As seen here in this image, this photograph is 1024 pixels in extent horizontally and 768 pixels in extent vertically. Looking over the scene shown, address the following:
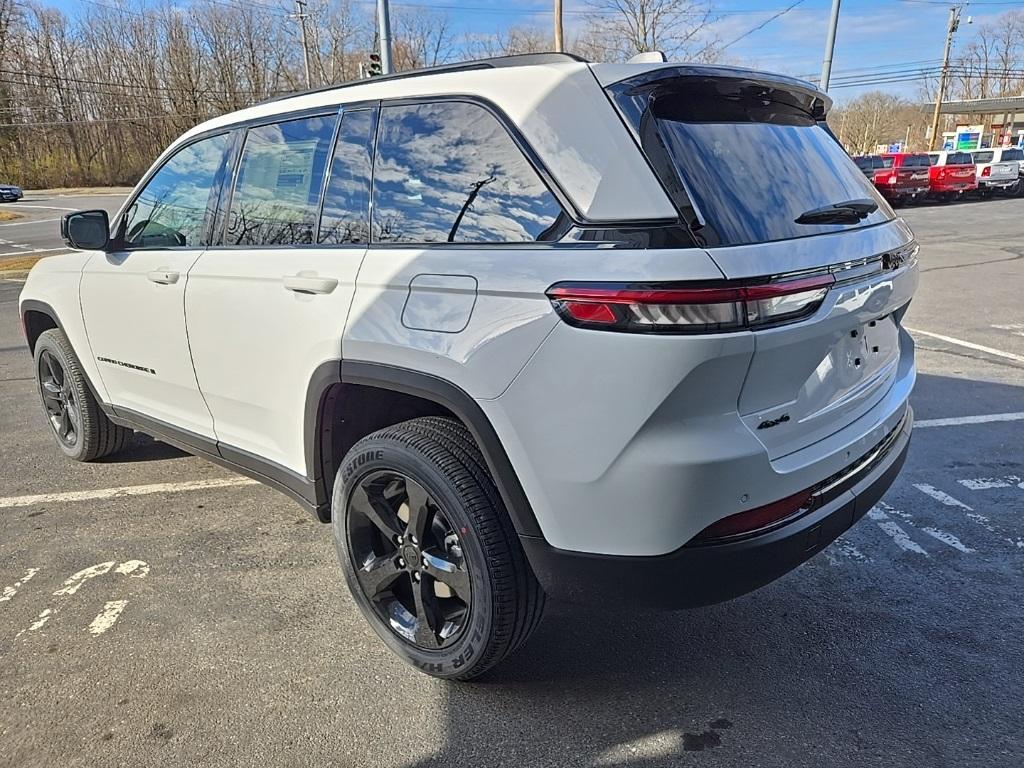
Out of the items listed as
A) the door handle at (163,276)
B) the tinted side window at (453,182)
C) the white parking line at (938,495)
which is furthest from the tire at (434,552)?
the white parking line at (938,495)

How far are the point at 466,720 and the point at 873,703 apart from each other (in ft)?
4.27

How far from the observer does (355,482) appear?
8.48ft

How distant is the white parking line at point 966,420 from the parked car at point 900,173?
22.7 meters

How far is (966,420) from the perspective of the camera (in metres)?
4.87

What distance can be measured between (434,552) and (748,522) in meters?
1.03

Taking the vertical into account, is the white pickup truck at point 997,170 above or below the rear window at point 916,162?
below

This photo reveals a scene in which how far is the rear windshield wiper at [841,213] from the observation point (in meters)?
2.21

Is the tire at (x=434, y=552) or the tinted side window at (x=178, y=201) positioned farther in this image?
the tinted side window at (x=178, y=201)

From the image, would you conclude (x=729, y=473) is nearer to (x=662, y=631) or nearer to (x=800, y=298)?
(x=800, y=298)

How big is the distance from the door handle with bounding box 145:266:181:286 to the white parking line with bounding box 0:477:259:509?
1.20m

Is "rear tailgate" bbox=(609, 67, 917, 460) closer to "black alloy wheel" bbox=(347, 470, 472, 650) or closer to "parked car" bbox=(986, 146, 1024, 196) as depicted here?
"black alloy wheel" bbox=(347, 470, 472, 650)

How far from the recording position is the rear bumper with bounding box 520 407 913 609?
1.98 metres

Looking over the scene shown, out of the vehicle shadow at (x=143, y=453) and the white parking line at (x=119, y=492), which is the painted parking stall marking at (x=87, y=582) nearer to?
the white parking line at (x=119, y=492)

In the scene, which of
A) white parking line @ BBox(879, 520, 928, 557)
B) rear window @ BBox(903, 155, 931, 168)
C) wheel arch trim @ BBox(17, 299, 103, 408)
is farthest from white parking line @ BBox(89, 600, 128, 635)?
rear window @ BBox(903, 155, 931, 168)
